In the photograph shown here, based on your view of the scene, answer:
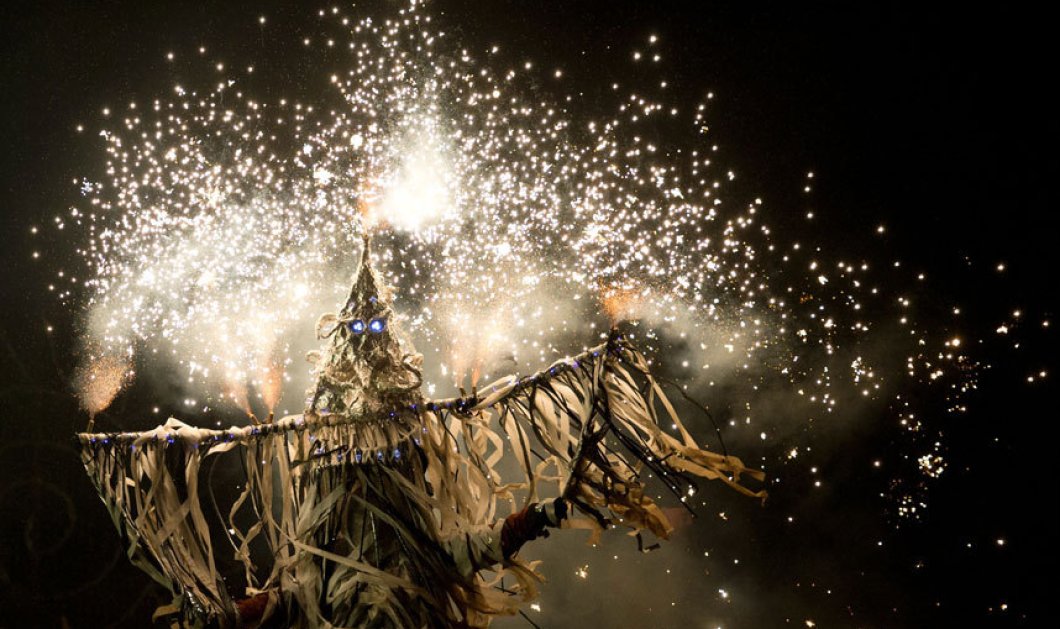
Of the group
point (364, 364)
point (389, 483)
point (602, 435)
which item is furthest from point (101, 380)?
point (602, 435)

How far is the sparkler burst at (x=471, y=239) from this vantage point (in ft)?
13.2

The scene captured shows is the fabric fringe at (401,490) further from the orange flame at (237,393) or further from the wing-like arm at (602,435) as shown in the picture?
the orange flame at (237,393)

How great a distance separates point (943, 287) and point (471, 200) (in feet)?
11.2

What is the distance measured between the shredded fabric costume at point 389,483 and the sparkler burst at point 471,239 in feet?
5.64

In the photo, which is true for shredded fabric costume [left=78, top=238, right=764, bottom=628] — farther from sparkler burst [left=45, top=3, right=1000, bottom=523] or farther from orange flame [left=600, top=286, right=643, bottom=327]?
orange flame [left=600, top=286, right=643, bottom=327]

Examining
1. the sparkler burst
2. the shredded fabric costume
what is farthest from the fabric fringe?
the sparkler burst

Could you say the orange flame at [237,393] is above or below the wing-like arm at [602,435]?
above

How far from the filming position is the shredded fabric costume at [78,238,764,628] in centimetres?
174

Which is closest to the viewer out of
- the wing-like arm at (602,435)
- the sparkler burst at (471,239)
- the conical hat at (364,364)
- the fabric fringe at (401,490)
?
the wing-like arm at (602,435)

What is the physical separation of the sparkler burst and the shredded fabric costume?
1718mm

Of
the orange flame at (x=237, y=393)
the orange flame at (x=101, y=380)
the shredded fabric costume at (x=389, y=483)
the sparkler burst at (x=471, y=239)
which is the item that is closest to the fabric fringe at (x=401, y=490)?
the shredded fabric costume at (x=389, y=483)

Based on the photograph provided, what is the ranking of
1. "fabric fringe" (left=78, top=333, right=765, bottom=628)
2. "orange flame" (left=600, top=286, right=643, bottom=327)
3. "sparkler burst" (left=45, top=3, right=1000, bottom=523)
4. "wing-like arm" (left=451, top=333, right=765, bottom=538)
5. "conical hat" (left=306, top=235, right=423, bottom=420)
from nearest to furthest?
"wing-like arm" (left=451, top=333, right=765, bottom=538) → "fabric fringe" (left=78, top=333, right=765, bottom=628) → "conical hat" (left=306, top=235, right=423, bottom=420) → "sparkler burst" (left=45, top=3, right=1000, bottom=523) → "orange flame" (left=600, top=286, right=643, bottom=327)

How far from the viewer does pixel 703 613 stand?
4.36 metres

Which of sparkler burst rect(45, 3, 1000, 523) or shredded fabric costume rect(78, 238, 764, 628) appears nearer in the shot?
shredded fabric costume rect(78, 238, 764, 628)
